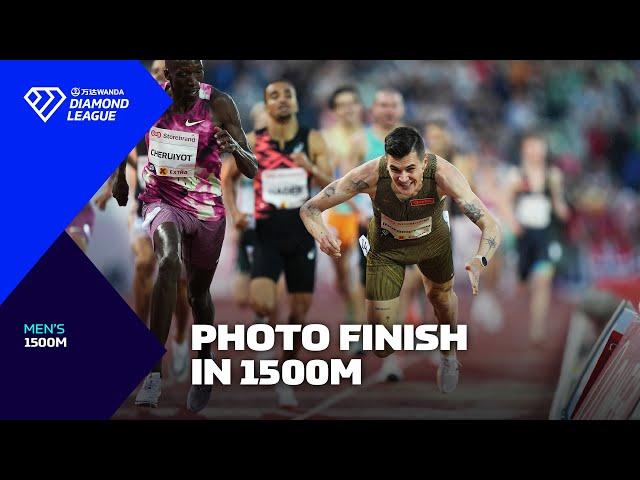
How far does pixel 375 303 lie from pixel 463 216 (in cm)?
86

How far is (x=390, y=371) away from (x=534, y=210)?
141 cm

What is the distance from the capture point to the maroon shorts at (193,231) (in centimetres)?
662

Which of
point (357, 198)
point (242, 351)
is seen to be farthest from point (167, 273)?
point (357, 198)

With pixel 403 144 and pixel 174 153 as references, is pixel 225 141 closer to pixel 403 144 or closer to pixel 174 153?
pixel 174 153

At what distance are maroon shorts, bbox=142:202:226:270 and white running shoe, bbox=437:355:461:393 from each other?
1.46 meters

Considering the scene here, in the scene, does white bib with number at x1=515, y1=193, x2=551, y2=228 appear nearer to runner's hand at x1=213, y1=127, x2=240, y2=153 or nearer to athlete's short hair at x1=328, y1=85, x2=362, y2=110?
athlete's short hair at x1=328, y1=85, x2=362, y2=110

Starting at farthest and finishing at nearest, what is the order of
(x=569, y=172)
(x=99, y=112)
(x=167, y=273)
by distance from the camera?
(x=569, y=172) < (x=99, y=112) < (x=167, y=273)

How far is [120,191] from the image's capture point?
695 cm

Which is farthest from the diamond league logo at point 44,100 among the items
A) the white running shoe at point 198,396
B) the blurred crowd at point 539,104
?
the white running shoe at point 198,396

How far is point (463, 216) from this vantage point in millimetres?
7363

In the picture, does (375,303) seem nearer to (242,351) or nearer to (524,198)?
(242,351)

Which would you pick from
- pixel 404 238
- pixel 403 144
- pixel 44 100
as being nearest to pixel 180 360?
pixel 404 238

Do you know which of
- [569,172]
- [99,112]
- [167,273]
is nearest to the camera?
[167,273]

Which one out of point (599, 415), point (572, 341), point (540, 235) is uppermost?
point (540, 235)
